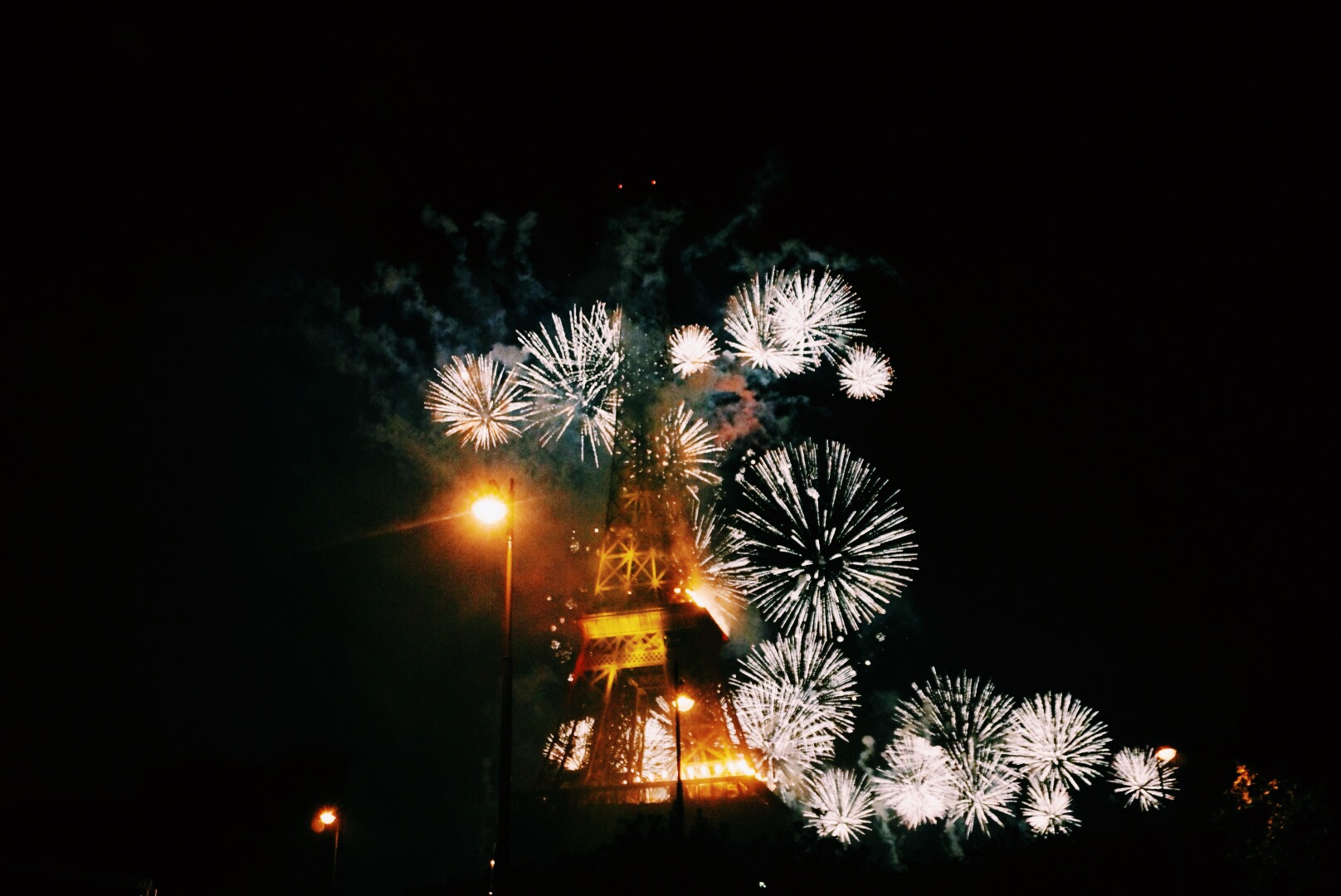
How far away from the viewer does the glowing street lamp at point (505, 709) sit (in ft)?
28.6

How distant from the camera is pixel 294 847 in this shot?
130 ft

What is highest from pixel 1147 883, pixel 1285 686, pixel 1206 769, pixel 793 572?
pixel 793 572

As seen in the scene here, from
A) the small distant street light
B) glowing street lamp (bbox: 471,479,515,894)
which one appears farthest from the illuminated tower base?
glowing street lamp (bbox: 471,479,515,894)

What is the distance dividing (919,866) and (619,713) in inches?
1020

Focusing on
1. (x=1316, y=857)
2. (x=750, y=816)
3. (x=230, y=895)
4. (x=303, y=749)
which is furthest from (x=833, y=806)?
(x=303, y=749)

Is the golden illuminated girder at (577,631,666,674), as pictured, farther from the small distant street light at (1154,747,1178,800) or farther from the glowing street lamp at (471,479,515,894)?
the glowing street lamp at (471,479,515,894)

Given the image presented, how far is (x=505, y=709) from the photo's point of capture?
31.6ft

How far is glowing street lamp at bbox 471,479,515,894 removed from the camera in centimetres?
872

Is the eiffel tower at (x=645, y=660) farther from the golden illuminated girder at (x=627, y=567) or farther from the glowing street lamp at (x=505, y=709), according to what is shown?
the glowing street lamp at (x=505, y=709)

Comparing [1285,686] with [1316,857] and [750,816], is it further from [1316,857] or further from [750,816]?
[750,816]

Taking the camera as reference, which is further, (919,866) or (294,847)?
(294,847)

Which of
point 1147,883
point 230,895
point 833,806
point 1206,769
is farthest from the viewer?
point 230,895

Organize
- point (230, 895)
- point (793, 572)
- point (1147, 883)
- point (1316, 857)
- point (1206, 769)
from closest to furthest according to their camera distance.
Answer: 1. point (1147, 883)
2. point (1316, 857)
3. point (1206, 769)
4. point (793, 572)
5. point (230, 895)

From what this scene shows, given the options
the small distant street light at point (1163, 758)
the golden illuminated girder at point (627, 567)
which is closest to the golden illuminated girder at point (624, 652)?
the golden illuminated girder at point (627, 567)
